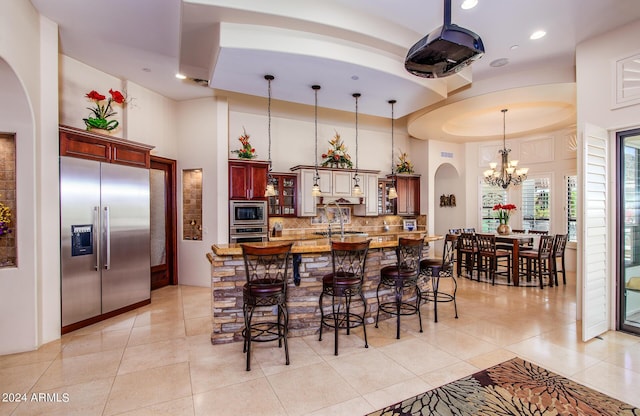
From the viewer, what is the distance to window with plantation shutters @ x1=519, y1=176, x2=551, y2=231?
7289mm

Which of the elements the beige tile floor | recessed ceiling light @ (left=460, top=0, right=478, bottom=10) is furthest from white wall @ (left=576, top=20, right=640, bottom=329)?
recessed ceiling light @ (left=460, top=0, right=478, bottom=10)

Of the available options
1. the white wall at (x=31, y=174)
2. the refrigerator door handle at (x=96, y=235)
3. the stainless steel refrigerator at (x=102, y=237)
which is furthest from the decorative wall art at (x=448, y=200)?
the white wall at (x=31, y=174)

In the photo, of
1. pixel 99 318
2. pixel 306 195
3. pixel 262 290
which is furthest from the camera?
pixel 306 195

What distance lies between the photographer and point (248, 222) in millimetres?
5910

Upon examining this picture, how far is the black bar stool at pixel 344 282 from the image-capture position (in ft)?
10.5

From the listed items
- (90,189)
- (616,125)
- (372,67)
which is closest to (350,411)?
(372,67)

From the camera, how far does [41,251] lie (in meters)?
3.42

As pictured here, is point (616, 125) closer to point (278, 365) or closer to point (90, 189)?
point (278, 365)

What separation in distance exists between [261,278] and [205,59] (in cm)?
295

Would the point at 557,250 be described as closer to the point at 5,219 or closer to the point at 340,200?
the point at 340,200

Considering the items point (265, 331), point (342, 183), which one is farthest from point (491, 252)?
point (265, 331)

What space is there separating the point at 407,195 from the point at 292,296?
565cm

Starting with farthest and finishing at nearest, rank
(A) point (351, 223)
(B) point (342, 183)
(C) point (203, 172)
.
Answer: (A) point (351, 223) → (B) point (342, 183) → (C) point (203, 172)

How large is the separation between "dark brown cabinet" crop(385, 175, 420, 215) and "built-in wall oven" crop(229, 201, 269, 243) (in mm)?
3776
